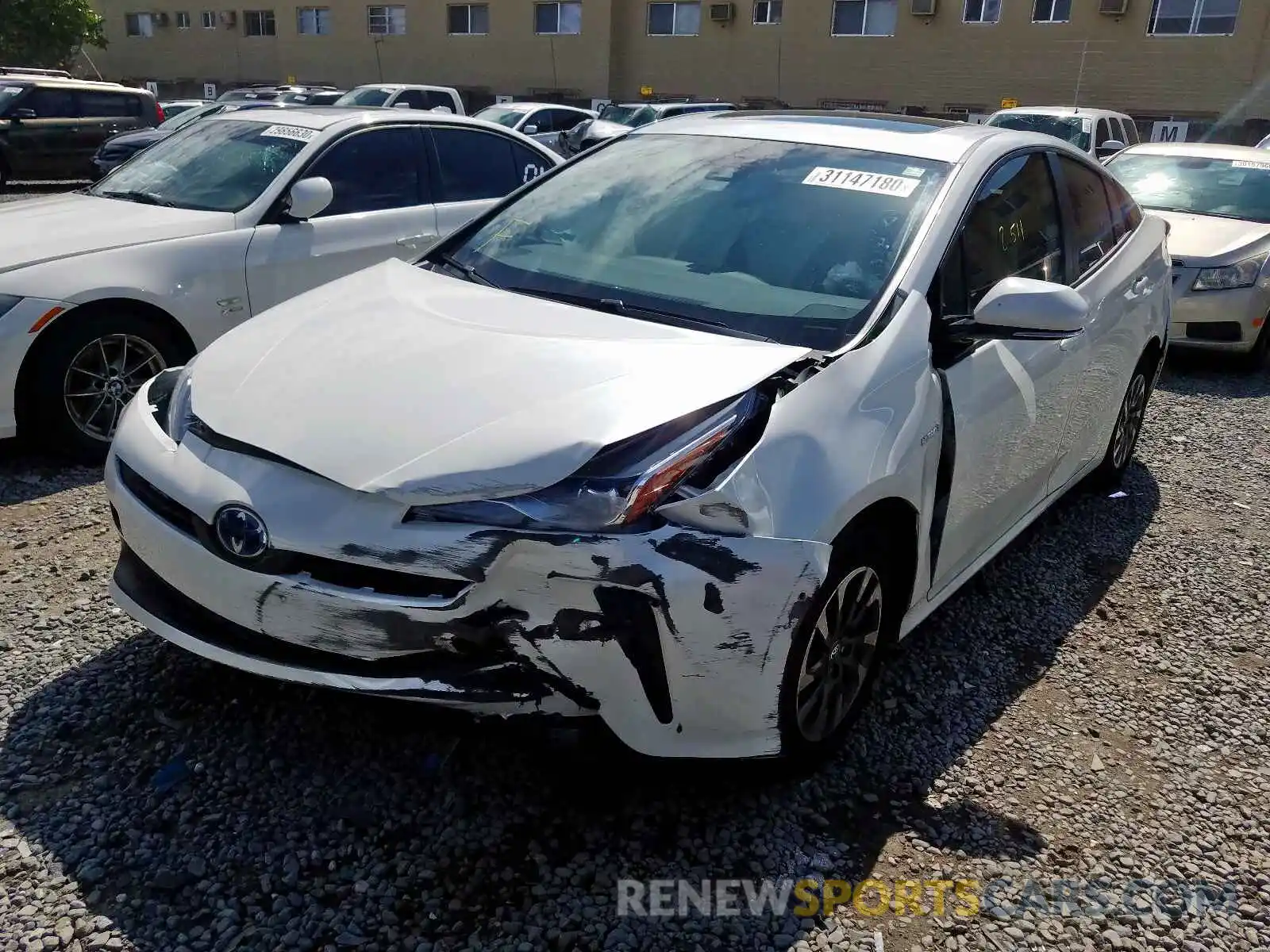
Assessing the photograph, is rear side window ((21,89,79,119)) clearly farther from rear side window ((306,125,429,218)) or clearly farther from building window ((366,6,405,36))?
building window ((366,6,405,36))

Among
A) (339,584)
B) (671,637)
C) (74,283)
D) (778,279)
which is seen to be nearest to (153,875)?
(339,584)

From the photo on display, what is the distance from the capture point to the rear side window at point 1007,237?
3.10 metres

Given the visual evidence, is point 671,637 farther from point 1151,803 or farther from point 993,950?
point 1151,803

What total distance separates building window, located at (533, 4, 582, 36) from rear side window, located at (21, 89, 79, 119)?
1878cm

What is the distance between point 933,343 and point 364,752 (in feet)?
6.25

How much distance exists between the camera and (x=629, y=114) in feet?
67.8

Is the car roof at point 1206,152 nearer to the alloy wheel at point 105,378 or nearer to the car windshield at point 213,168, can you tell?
the car windshield at point 213,168

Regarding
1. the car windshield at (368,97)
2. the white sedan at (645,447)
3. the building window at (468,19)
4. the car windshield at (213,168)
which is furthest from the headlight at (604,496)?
the building window at (468,19)

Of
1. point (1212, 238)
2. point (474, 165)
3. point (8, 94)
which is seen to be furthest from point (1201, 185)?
point (8, 94)

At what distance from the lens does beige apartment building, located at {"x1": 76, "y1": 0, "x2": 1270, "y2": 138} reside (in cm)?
2392

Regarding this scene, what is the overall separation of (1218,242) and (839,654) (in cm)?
656

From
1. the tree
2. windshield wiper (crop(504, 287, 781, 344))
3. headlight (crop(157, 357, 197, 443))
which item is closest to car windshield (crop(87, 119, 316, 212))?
headlight (crop(157, 357, 197, 443))

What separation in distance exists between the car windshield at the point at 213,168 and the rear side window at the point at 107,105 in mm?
11386

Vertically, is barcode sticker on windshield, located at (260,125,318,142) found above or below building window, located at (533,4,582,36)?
below
